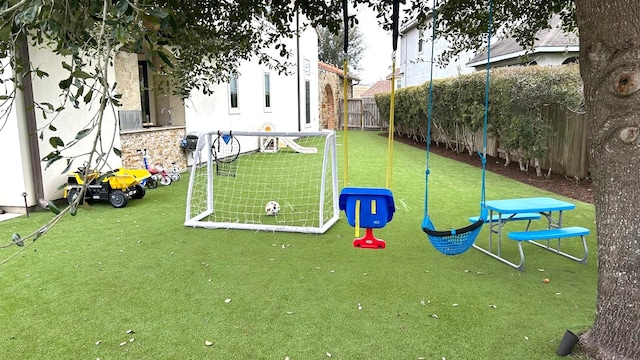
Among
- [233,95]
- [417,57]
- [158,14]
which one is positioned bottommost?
[158,14]

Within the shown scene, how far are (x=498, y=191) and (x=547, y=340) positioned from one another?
5.56 metres

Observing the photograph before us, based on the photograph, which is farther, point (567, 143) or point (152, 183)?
point (567, 143)

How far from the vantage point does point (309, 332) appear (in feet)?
10.1

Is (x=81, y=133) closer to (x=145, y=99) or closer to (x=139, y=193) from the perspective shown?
(x=139, y=193)

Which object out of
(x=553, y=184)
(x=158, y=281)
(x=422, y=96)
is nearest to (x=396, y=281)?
(x=158, y=281)

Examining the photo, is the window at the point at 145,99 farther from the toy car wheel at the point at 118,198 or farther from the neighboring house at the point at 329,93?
the neighboring house at the point at 329,93

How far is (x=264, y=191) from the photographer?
8.23 metres

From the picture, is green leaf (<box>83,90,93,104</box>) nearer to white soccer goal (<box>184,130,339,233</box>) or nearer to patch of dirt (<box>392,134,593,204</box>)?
white soccer goal (<box>184,130,339,233</box>)

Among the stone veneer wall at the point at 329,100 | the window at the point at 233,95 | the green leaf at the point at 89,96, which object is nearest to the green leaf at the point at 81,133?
the green leaf at the point at 89,96

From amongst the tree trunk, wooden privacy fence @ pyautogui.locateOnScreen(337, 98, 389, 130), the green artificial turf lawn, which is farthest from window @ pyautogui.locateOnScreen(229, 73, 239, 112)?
wooden privacy fence @ pyautogui.locateOnScreen(337, 98, 389, 130)

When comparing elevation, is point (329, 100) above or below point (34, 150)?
above

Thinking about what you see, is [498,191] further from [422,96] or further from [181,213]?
[422,96]

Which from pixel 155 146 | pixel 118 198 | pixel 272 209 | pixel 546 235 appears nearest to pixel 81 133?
pixel 546 235

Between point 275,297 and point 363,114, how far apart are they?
A: 22.8 metres
